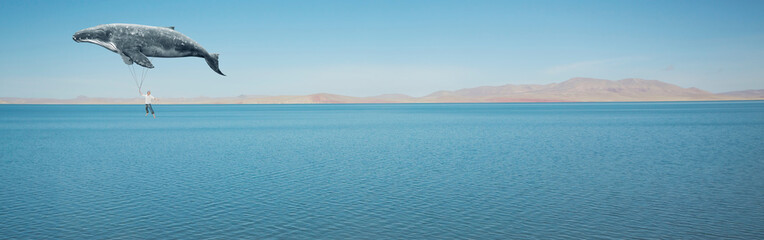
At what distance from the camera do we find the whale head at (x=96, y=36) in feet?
28.4

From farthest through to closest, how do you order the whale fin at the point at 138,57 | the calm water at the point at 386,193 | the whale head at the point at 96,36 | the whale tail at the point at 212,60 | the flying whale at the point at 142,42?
1. the calm water at the point at 386,193
2. the whale tail at the point at 212,60
3. the whale head at the point at 96,36
4. the flying whale at the point at 142,42
5. the whale fin at the point at 138,57

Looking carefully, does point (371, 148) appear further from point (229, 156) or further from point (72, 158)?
point (72, 158)

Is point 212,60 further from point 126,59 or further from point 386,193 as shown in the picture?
point 386,193

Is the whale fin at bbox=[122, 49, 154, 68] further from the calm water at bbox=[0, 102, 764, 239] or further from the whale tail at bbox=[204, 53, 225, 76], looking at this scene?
the calm water at bbox=[0, 102, 764, 239]

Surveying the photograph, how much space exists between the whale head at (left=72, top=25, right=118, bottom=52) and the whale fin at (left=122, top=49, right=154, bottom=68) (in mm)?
369

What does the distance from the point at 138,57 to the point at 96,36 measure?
100 centimetres

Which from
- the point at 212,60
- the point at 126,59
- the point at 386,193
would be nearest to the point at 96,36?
the point at 126,59

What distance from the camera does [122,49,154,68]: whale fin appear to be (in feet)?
27.1

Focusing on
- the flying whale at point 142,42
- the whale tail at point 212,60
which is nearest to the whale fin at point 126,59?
the flying whale at point 142,42

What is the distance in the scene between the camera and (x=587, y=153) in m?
63.1

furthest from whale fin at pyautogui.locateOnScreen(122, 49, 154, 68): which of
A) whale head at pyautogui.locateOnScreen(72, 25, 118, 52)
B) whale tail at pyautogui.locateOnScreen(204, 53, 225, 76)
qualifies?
whale tail at pyautogui.locateOnScreen(204, 53, 225, 76)

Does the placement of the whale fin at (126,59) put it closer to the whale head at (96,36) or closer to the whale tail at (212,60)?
the whale head at (96,36)

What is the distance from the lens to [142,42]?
330 inches

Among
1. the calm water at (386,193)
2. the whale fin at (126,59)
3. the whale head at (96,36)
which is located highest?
the whale head at (96,36)
